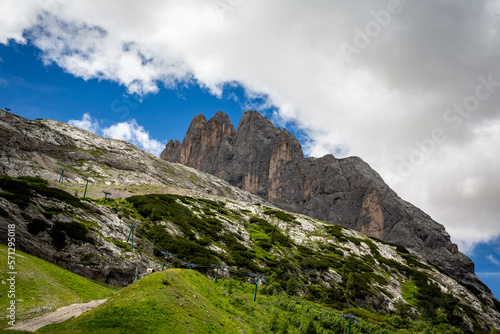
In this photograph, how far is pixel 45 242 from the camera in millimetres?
27625

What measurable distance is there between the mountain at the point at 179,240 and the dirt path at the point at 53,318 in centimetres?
386

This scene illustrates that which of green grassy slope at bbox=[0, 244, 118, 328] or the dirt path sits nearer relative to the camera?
the dirt path

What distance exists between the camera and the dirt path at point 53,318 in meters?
14.2

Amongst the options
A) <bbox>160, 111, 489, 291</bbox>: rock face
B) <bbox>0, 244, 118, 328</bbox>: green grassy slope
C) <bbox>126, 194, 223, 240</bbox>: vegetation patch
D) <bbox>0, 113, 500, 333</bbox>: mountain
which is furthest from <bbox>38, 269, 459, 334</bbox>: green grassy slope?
<bbox>160, 111, 489, 291</bbox>: rock face

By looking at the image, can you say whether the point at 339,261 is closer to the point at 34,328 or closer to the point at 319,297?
the point at 319,297

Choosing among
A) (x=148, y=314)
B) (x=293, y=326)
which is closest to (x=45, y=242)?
(x=148, y=314)

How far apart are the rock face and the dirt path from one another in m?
134

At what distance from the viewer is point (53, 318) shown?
15508 millimetres

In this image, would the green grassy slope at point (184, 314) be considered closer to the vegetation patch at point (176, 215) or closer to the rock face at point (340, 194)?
the vegetation patch at point (176, 215)

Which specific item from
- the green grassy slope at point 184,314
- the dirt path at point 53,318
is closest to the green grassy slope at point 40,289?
the dirt path at point 53,318

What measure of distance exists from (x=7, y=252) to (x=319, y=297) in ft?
135

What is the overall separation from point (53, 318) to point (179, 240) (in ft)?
99.6

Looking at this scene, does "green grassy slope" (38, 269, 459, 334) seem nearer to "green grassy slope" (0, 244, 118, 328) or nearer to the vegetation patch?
"green grassy slope" (0, 244, 118, 328)

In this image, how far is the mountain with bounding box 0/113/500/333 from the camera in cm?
3062
